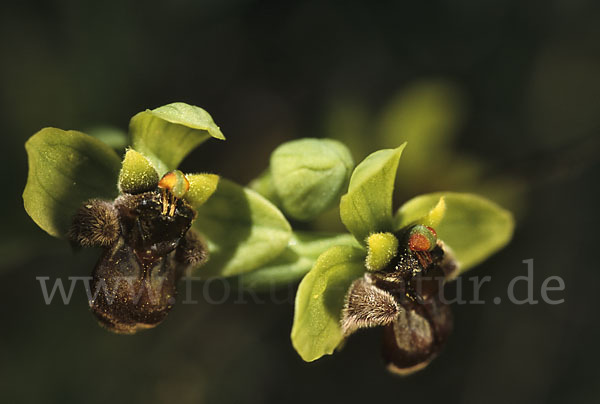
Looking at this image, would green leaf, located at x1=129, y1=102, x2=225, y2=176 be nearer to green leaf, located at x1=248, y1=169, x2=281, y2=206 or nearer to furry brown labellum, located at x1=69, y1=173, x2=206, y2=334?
furry brown labellum, located at x1=69, y1=173, x2=206, y2=334

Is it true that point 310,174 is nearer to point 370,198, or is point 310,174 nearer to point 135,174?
point 370,198

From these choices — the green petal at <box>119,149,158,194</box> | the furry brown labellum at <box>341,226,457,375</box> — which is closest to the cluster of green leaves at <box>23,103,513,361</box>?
the green petal at <box>119,149,158,194</box>

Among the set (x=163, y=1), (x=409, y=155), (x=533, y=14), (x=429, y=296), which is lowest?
(x=409, y=155)

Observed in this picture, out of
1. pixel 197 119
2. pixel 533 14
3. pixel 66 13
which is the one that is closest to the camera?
pixel 197 119

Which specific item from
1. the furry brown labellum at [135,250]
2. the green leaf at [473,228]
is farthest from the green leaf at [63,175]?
the green leaf at [473,228]

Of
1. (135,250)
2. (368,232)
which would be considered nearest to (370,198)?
(368,232)

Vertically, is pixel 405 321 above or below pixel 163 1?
below

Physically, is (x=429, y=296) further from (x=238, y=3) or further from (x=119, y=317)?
(x=238, y=3)

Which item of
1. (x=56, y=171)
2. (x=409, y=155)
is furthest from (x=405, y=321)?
(x=409, y=155)
